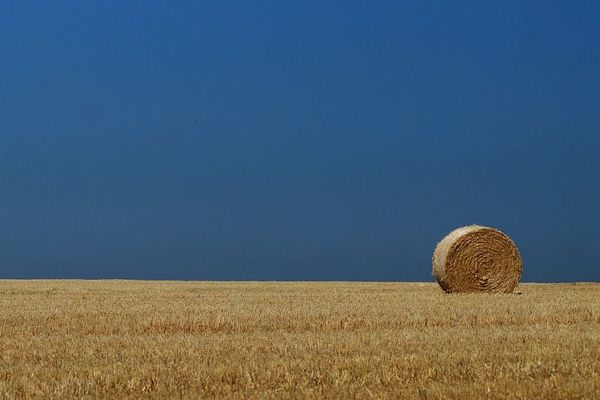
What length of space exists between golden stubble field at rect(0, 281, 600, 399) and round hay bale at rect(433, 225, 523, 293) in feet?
25.1

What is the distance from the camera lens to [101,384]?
745 centimetres

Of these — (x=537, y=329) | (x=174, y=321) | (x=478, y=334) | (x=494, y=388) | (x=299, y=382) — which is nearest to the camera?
(x=494, y=388)

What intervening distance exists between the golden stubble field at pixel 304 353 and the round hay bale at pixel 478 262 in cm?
766

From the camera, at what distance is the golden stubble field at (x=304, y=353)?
23.4 feet

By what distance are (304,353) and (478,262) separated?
1514 cm

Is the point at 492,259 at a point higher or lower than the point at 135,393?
higher

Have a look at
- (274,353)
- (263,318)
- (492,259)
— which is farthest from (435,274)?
(274,353)

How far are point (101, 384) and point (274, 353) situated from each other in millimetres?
2405

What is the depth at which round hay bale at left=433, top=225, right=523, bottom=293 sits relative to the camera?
2323cm

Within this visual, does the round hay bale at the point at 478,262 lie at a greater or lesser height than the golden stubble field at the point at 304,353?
greater

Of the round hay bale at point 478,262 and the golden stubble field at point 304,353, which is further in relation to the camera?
the round hay bale at point 478,262

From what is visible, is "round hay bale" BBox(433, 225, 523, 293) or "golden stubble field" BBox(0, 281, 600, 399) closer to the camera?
"golden stubble field" BBox(0, 281, 600, 399)

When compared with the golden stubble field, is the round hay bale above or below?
above

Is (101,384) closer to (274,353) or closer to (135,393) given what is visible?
(135,393)
